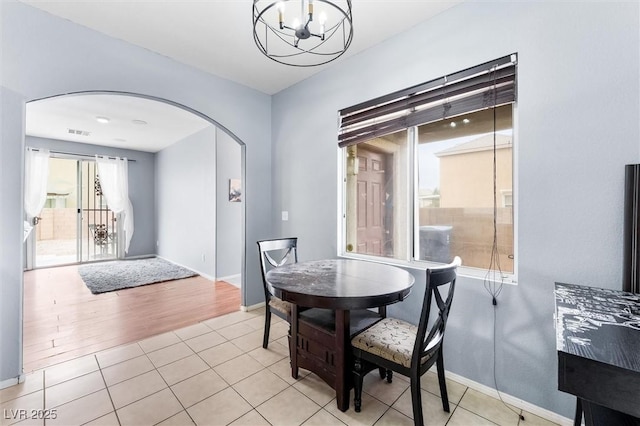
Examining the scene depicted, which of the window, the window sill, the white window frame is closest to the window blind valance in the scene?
the window

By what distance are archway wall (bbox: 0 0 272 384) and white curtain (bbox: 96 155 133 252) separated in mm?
4889

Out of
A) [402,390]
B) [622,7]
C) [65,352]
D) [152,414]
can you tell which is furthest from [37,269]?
[622,7]

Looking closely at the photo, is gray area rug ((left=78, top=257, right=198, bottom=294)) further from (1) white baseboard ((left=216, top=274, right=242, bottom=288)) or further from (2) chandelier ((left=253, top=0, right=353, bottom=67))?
(2) chandelier ((left=253, top=0, right=353, bottom=67))

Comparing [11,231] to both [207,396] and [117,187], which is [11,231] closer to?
[207,396]

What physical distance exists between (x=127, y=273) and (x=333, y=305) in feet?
17.7

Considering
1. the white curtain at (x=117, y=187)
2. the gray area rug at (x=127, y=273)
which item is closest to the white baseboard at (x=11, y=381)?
the gray area rug at (x=127, y=273)

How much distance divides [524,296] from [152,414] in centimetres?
246

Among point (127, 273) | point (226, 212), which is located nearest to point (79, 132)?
point (127, 273)

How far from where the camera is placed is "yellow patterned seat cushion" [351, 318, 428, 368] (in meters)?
1.56

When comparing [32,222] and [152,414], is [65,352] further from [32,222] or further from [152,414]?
[32,222]

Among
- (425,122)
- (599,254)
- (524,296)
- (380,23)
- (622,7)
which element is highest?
(380,23)

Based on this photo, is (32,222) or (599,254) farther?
(32,222)

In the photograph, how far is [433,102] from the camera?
7.18 ft

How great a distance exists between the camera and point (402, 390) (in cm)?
197
